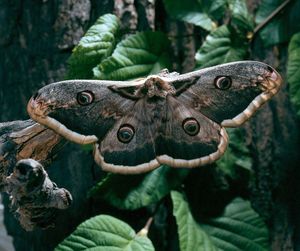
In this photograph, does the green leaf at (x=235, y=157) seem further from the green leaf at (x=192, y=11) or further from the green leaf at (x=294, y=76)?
the green leaf at (x=192, y=11)

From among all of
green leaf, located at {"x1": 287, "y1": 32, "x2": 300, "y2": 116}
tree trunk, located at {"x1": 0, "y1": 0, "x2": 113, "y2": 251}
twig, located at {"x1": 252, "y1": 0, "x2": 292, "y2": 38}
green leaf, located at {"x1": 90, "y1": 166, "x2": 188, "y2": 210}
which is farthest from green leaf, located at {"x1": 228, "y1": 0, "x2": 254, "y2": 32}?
A: green leaf, located at {"x1": 90, "y1": 166, "x2": 188, "y2": 210}

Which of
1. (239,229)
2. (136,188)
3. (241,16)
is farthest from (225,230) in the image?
(241,16)

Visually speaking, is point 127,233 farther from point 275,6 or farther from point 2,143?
point 275,6

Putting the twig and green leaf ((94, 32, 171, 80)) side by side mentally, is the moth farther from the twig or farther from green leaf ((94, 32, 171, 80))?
the twig

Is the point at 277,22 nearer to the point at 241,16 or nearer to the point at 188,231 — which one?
the point at 241,16

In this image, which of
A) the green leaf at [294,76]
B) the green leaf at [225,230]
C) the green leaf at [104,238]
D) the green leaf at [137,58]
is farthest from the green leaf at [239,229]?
the green leaf at [137,58]
